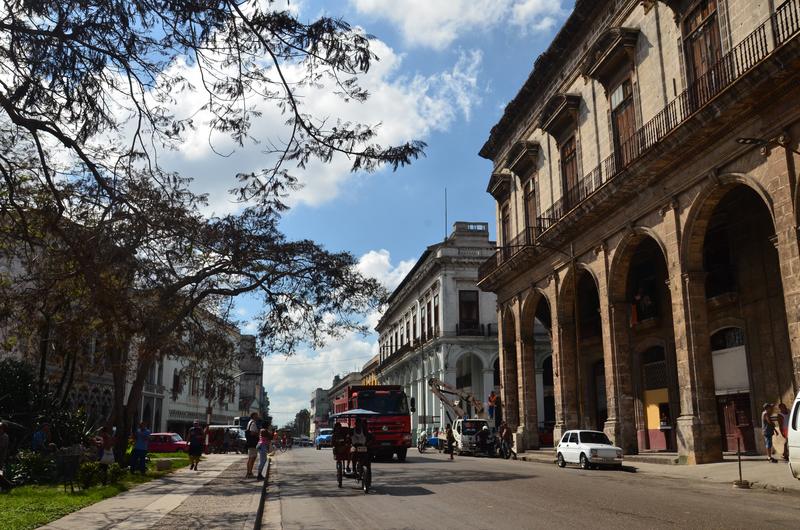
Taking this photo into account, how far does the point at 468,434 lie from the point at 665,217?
60.1 feet

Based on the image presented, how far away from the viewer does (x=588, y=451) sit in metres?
21.9

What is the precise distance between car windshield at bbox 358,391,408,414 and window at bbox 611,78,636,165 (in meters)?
12.6

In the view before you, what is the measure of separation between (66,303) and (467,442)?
90.2ft

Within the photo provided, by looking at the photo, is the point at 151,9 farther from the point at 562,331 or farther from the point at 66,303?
the point at 562,331

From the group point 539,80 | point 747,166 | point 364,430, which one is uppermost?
point 539,80

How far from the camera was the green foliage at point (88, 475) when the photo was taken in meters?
15.0

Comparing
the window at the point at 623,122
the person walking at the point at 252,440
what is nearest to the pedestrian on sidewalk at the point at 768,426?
the window at the point at 623,122

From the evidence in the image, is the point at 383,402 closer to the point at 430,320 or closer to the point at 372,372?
the point at 430,320

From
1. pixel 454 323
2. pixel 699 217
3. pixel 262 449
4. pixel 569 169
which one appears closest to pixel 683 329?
pixel 699 217

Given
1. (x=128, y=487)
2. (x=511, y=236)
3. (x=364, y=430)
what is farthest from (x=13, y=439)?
(x=511, y=236)

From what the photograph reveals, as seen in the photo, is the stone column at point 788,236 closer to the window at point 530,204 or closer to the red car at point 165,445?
the window at point 530,204

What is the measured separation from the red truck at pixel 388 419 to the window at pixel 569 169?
11.3 m

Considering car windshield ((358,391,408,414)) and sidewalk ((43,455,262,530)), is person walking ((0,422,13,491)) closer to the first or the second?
sidewalk ((43,455,262,530))

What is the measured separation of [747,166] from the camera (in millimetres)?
17719
